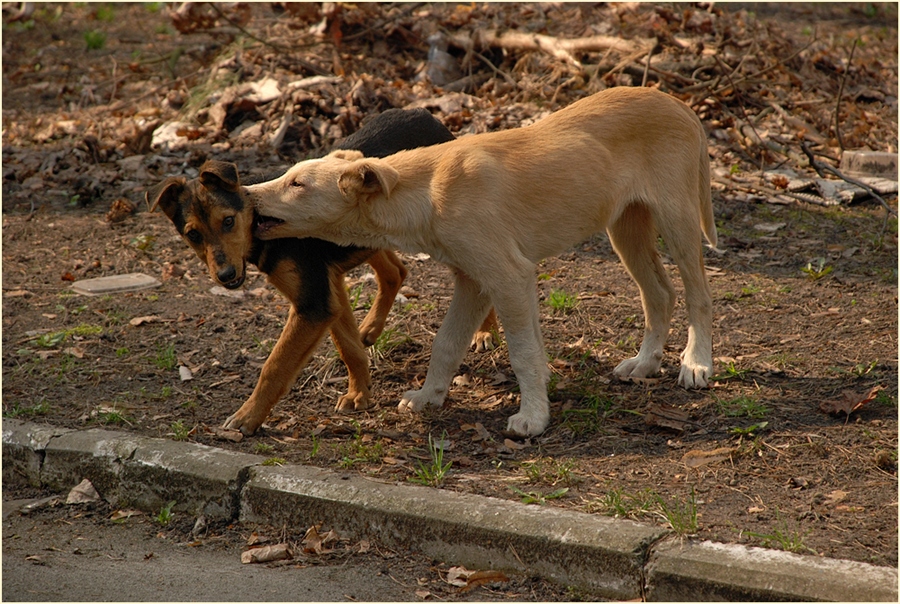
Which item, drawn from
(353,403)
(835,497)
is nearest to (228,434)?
(353,403)

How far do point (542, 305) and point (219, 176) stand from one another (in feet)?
9.14

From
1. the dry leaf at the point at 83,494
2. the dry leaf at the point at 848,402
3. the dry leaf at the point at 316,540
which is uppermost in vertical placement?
the dry leaf at the point at 848,402

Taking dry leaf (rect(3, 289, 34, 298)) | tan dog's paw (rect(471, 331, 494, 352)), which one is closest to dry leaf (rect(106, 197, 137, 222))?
dry leaf (rect(3, 289, 34, 298))

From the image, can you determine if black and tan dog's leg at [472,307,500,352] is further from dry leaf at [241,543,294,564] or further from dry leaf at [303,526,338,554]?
dry leaf at [241,543,294,564]

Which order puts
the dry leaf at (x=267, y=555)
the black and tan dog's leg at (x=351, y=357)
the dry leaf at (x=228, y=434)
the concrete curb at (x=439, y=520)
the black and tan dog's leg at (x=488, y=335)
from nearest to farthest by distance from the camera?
the concrete curb at (x=439, y=520) < the dry leaf at (x=267, y=555) < the dry leaf at (x=228, y=434) < the black and tan dog's leg at (x=351, y=357) < the black and tan dog's leg at (x=488, y=335)

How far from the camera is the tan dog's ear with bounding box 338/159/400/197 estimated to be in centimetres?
499

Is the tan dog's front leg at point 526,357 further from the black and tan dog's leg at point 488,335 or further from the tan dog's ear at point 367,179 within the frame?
the black and tan dog's leg at point 488,335

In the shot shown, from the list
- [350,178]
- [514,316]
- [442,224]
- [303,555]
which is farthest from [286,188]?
[303,555]

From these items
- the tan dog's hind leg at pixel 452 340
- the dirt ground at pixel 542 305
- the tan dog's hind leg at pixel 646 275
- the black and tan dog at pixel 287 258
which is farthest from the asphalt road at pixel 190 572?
the tan dog's hind leg at pixel 646 275

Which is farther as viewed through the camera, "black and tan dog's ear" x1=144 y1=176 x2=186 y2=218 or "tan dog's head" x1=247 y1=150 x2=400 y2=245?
"black and tan dog's ear" x1=144 y1=176 x2=186 y2=218

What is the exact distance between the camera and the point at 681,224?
18.6ft

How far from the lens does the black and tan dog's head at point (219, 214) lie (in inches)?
202

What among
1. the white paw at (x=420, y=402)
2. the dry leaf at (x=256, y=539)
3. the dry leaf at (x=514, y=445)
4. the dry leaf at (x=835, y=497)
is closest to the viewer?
the dry leaf at (x=835, y=497)

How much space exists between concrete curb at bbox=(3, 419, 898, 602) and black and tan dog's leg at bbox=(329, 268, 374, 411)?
0.97 metres
